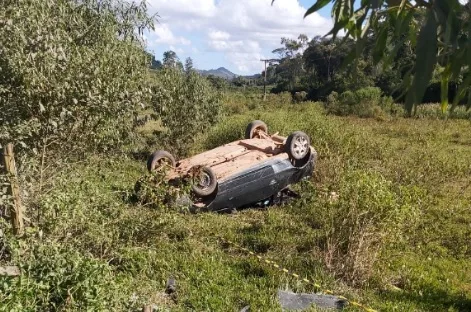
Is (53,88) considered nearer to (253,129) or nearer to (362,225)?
(362,225)

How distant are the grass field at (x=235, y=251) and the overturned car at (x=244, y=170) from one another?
323 mm

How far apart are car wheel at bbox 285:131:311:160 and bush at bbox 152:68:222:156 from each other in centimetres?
389

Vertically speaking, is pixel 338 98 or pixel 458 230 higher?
pixel 338 98

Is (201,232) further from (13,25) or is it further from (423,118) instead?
(423,118)

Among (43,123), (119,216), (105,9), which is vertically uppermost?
(105,9)

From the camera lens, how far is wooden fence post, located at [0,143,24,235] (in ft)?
14.2

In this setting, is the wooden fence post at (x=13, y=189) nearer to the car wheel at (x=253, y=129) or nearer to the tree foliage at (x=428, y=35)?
the tree foliage at (x=428, y=35)

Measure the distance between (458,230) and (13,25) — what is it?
273 inches

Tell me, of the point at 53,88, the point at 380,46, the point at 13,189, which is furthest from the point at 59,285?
the point at 380,46

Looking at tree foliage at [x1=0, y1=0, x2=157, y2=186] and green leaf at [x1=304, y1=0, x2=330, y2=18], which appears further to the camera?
tree foliage at [x1=0, y1=0, x2=157, y2=186]

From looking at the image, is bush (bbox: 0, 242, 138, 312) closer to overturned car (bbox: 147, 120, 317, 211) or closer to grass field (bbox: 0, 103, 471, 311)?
grass field (bbox: 0, 103, 471, 311)

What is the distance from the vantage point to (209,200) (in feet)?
27.3

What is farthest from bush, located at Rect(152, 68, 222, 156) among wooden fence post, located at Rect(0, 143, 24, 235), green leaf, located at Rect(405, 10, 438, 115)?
green leaf, located at Rect(405, 10, 438, 115)

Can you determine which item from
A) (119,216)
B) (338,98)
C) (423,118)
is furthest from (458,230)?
(338,98)
